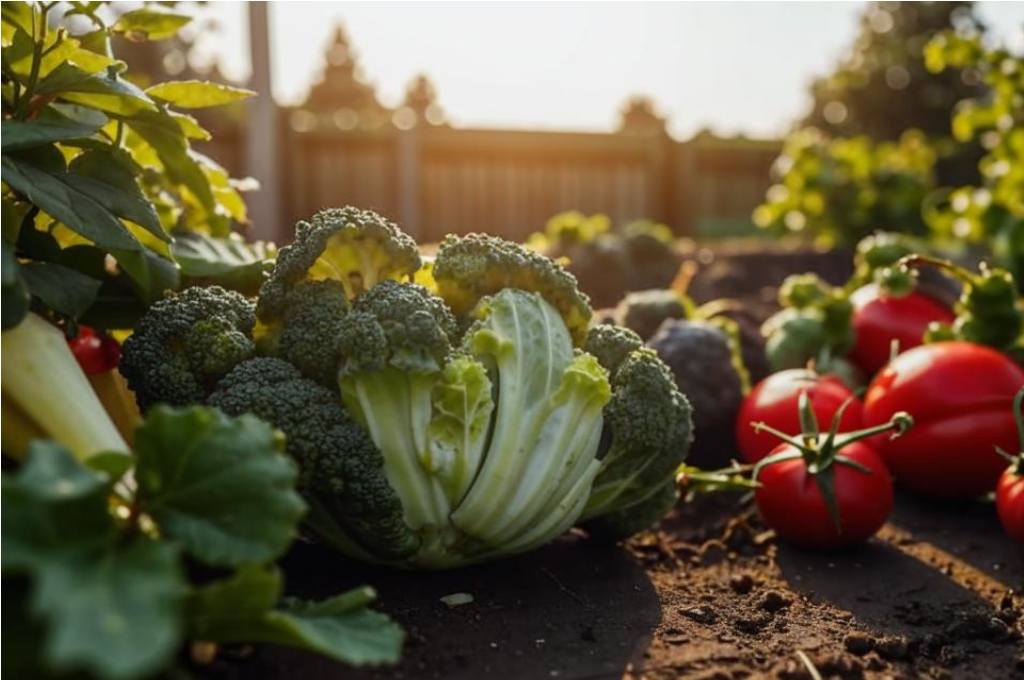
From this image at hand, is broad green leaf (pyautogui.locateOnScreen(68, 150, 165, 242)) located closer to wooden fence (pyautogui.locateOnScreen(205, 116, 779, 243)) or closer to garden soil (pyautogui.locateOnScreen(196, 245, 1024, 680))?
garden soil (pyautogui.locateOnScreen(196, 245, 1024, 680))

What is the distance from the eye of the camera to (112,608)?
55.9 inches

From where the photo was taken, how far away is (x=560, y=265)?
296 centimetres

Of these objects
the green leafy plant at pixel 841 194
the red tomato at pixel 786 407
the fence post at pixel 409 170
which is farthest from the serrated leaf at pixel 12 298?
the fence post at pixel 409 170

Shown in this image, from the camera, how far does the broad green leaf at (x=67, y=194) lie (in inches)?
91.6

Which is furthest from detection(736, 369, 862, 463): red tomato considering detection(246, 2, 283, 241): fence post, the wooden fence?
the wooden fence

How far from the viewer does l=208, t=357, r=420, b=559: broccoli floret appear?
2.40 m

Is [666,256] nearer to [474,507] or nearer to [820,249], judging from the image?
[820,249]

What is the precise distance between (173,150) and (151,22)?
326mm

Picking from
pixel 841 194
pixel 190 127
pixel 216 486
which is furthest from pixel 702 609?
pixel 841 194

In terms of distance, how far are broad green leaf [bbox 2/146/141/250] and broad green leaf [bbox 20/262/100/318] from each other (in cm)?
10

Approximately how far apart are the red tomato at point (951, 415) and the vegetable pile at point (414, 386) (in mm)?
1343

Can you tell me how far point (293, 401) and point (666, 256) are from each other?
4368 millimetres

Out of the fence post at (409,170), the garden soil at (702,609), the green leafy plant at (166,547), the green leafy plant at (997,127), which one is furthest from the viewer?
the fence post at (409,170)

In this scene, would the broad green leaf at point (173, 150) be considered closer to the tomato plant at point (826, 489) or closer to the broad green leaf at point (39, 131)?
the broad green leaf at point (39, 131)
